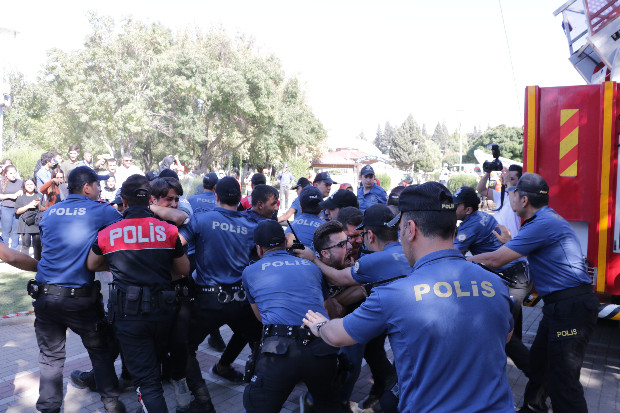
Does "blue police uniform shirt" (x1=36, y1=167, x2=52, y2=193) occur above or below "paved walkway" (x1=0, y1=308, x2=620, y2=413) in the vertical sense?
→ above

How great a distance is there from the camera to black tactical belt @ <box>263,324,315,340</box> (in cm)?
323

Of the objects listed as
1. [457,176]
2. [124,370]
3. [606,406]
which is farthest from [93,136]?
[606,406]

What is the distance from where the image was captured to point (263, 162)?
1479 inches

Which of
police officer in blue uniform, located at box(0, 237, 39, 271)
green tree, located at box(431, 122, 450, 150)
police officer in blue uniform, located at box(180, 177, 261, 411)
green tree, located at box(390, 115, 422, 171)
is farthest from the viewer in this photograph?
green tree, located at box(431, 122, 450, 150)

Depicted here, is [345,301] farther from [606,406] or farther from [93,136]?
[93,136]

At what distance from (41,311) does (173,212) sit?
4.23 ft

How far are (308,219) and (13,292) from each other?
19.4ft

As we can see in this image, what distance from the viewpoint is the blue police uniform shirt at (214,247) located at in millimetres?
4453

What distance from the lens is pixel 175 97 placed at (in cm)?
3272

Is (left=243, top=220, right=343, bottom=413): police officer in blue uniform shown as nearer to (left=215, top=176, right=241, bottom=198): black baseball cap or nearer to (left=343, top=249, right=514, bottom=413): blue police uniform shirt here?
(left=215, top=176, right=241, bottom=198): black baseball cap

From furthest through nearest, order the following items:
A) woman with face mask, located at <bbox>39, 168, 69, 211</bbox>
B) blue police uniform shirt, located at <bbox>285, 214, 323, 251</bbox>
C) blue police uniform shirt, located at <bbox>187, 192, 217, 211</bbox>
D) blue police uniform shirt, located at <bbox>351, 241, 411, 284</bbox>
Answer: woman with face mask, located at <bbox>39, 168, 69, 211</bbox>
blue police uniform shirt, located at <bbox>187, 192, 217, 211</bbox>
blue police uniform shirt, located at <bbox>285, 214, 323, 251</bbox>
blue police uniform shirt, located at <bbox>351, 241, 411, 284</bbox>

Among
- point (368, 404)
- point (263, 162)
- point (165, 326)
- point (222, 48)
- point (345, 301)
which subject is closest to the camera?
point (165, 326)

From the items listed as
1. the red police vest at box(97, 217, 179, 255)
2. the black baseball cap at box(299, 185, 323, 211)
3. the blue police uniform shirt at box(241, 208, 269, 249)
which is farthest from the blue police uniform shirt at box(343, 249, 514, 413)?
the black baseball cap at box(299, 185, 323, 211)

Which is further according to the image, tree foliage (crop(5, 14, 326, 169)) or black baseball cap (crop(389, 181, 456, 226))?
tree foliage (crop(5, 14, 326, 169))
